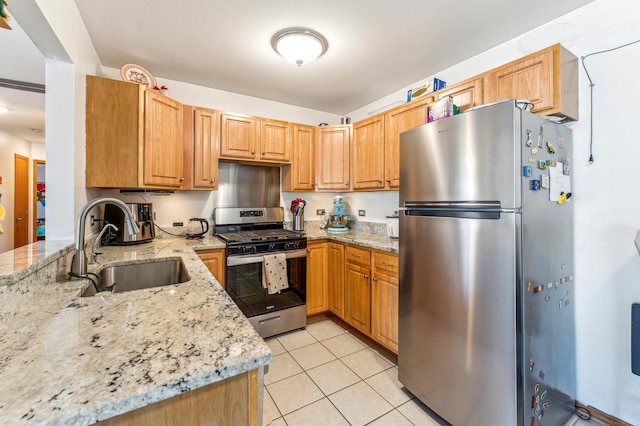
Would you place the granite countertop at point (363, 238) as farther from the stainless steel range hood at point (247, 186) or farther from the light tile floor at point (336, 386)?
the light tile floor at point (336, 386)

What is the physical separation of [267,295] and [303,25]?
2264mm

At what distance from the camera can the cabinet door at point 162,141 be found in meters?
2.17

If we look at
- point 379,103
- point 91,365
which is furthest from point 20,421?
point 379,103

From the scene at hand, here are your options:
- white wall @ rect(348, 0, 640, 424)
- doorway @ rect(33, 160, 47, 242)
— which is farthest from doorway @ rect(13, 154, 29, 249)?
white wall @ rect(348, 0, 640, 424)

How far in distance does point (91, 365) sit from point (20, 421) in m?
0.17

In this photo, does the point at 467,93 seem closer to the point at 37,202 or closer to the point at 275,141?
the point at 275,141

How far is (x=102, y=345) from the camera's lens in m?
0.70

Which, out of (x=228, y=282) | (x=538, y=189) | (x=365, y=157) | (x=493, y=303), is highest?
(x=365, y=157)

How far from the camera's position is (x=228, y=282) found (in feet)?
7.86

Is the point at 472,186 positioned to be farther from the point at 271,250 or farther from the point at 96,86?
the point at 96,86

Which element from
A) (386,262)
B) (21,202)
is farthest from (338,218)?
(21,202)

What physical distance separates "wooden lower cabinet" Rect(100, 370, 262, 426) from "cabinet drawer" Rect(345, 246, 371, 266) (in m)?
1.85

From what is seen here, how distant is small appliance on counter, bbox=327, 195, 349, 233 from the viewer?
3.26 metres

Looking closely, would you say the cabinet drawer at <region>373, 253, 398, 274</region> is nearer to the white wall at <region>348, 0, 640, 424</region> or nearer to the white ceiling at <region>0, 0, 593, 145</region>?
the white wall at <region>348, 0, 640, 424</region>
